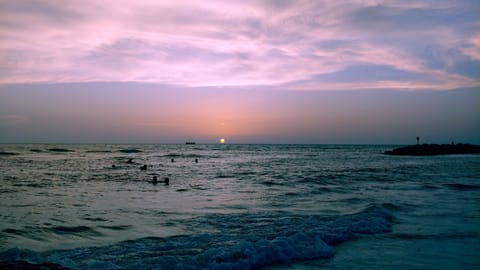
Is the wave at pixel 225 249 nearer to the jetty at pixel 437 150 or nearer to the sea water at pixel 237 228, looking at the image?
the sea water at pixel 237 228

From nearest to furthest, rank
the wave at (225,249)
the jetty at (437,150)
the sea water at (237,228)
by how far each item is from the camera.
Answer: the wave at (225,249), the sea water at (237,228), the jetty at (437,150)

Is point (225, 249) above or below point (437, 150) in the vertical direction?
below

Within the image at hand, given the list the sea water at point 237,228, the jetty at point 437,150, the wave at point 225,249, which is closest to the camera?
the wave at point 225,249

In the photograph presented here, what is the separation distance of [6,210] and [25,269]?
8233 millimetres

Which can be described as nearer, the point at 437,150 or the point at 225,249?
the point at 225,249

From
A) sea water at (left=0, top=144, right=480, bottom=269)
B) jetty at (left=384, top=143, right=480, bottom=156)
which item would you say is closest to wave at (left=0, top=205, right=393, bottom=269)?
sea water at (left=0, top=144, right=480, bottom=269)

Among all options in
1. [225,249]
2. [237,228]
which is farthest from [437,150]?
[225,249]

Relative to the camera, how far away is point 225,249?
9391 mm

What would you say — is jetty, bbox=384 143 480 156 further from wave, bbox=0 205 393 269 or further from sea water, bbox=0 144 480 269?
wave, bbox=0 205 393 269

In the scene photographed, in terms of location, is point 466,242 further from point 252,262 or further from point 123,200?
point 123,200

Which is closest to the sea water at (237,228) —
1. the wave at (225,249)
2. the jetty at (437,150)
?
the wave at (225,249)

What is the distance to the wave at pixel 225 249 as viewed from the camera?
27.6 feet

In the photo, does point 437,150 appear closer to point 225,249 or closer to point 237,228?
point 237,228

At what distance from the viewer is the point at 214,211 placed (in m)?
15.1
